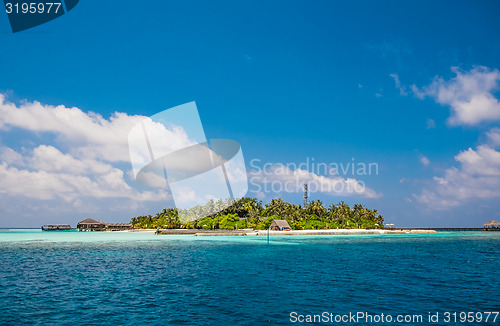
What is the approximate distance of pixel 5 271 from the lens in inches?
1251

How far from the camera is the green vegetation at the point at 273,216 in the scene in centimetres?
12725

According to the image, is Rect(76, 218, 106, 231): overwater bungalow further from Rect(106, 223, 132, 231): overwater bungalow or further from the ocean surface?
the ocean surface

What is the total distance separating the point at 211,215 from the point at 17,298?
124536mm

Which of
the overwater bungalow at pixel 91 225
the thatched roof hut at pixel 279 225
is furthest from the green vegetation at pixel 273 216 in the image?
the overwater bungalow at pixel 91 225

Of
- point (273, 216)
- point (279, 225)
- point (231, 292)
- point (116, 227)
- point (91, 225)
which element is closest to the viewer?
point (231, 292)

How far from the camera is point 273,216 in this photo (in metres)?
130

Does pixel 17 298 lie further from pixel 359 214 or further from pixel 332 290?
pixel 359 214

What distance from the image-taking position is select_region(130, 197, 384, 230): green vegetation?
5010 inches

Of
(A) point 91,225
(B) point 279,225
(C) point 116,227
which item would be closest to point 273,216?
(B) point 279,225

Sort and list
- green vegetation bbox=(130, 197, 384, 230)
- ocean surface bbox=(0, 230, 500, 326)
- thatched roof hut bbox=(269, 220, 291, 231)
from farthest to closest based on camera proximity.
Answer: green vegetation bbox=(130, 197, 384, 230), thatched roof hut bbox=(269, 220, 291, 231), ocean surface bbox=(0, 230, 500, 326)

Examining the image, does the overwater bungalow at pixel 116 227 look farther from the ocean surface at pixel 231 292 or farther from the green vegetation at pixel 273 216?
the ocean surface at pixel 231 292

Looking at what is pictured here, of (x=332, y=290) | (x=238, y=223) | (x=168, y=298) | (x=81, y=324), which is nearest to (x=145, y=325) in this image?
(x=81, y=324)

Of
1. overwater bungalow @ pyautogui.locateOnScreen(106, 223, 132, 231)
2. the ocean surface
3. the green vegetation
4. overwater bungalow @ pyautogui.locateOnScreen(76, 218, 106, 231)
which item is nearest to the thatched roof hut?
the green vegetation

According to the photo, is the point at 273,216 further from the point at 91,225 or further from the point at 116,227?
the point at 91,225
